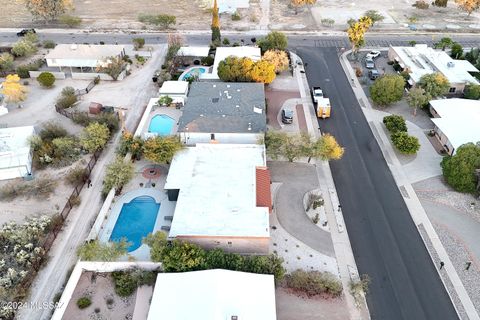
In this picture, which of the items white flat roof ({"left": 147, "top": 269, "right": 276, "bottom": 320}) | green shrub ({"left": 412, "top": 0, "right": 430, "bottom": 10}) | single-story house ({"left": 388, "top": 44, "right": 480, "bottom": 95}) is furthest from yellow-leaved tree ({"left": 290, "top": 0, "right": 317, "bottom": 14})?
white flat roof ({"left": 147, "top": 269, "right": 276, "bottom": 320})

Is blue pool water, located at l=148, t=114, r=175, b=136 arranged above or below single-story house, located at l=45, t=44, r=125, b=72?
below

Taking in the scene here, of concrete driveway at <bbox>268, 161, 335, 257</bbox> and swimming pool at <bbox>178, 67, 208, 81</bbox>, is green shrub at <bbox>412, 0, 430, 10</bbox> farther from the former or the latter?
concrete driveway at <bbox>268, 161, 335, 257</bbox>

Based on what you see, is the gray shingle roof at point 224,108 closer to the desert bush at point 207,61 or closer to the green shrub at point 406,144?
the desert bush at point 207,61

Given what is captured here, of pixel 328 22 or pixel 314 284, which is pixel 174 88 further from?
pixel 328 22

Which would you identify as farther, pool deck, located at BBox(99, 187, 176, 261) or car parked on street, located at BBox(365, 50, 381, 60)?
car parked on street, located at BBox(365, 50, 381, 60)

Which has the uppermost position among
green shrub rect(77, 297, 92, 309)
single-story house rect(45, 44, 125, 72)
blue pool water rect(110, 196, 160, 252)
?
single-story house rect(45, 44, 125, 72)

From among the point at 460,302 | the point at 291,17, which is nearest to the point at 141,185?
the point at 460,302

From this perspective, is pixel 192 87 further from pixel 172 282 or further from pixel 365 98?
pixel 172 282

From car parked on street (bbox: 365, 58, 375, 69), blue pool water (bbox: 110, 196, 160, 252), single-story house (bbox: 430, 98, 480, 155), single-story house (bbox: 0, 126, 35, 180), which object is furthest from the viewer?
car parked on street (bbox: 365, 58, 375, 69)
